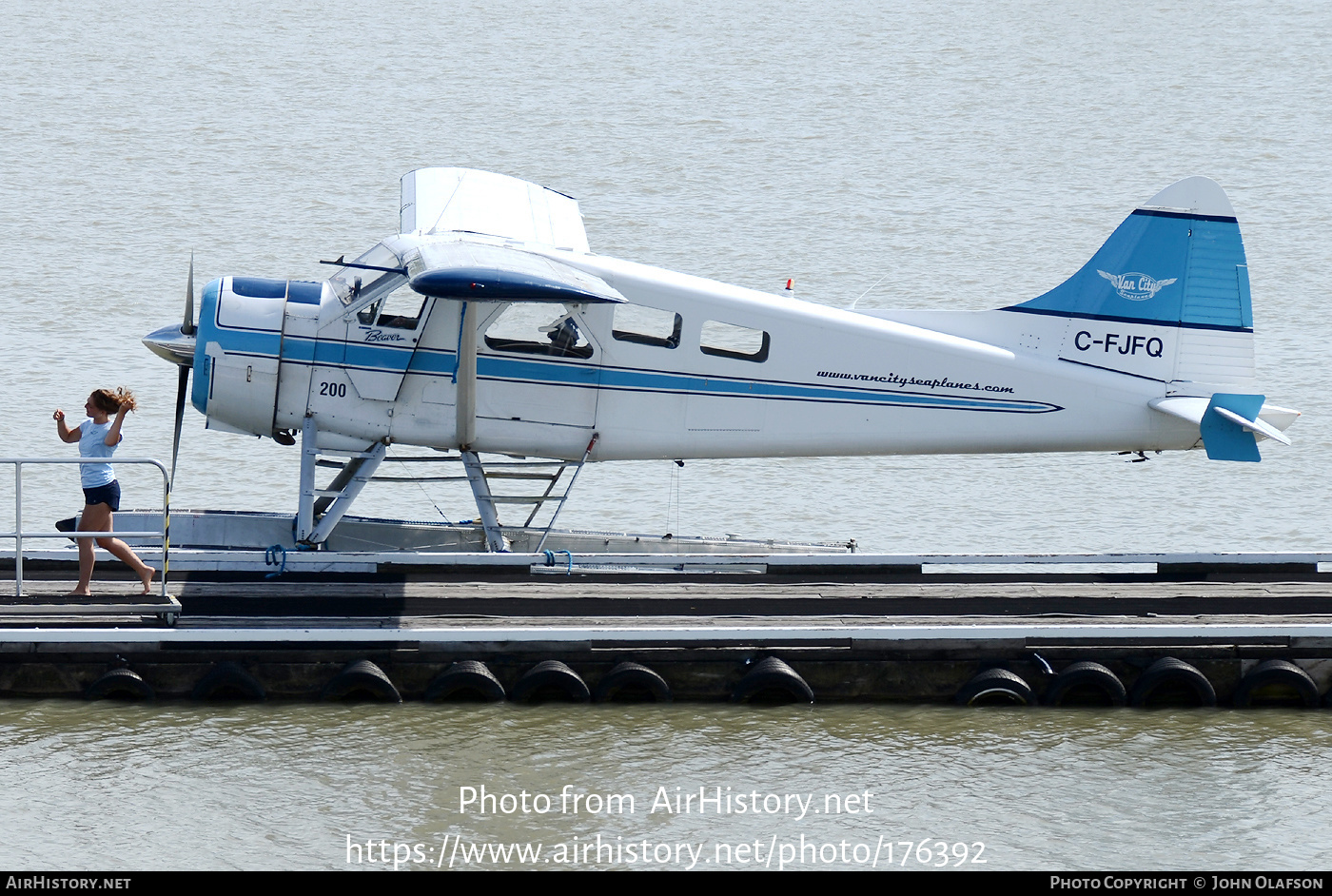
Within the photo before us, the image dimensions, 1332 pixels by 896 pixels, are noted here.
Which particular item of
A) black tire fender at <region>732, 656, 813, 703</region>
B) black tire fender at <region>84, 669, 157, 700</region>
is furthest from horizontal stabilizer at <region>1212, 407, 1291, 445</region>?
black tire fender at <region>84, 669, 157, 700</region>

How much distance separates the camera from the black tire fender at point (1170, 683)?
38.0 feet

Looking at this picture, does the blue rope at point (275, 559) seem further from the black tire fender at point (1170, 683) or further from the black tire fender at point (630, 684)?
the black tire fender at point (1170, 683)

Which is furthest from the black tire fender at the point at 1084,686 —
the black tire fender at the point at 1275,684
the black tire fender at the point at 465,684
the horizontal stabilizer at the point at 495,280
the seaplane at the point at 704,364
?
the horizontal stabilizer at the point at 495,280

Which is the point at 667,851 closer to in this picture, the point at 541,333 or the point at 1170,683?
the point at 1170,683

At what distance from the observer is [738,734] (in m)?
11.1

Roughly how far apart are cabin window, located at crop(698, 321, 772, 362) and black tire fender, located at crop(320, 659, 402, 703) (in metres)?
3.48

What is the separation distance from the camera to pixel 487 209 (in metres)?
14.2

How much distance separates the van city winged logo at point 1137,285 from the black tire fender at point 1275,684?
3081mm

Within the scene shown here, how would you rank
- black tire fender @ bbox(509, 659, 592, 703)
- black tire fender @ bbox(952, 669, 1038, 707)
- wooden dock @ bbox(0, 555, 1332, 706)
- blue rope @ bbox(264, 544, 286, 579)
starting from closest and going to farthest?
wooden dock @ bbox(0, 555, 1332, 706), black tire fender @ bbox(509, 659, 592, 703), black tire fender @ bbox(952, 669, 1038, 707), blue rope @ bbox(264, 544, 286, 579)

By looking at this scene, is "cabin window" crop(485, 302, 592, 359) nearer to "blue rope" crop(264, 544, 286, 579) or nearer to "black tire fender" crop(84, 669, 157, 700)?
"blue rope" crop(264, 544, 286, 579)

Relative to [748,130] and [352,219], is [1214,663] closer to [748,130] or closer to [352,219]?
[352,219]

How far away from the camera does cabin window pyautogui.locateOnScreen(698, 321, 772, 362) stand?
12.9 meters

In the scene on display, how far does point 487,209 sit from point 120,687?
16.6 ft

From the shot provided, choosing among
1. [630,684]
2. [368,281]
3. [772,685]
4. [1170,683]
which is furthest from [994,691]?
[368,281]
